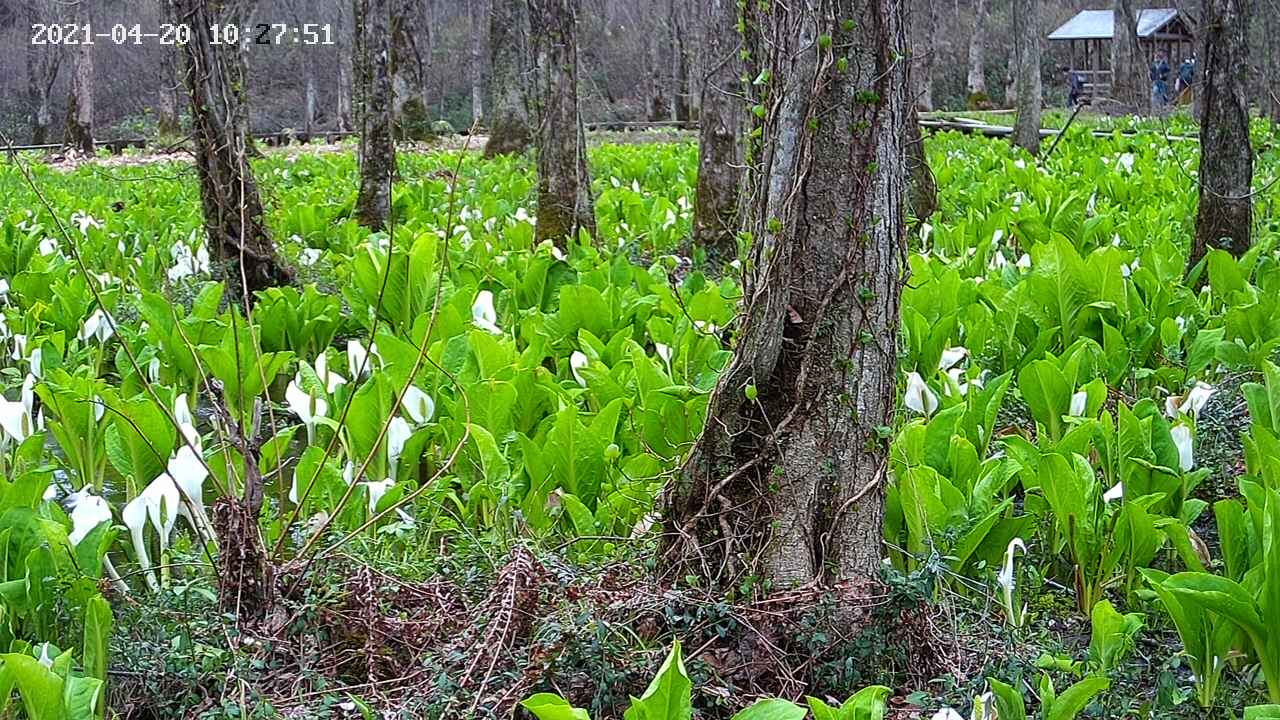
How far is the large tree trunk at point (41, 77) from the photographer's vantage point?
24797 millimetres

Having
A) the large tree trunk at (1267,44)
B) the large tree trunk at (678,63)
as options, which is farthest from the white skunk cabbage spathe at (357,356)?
the large tree trunk at (678,63)

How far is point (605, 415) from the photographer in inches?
150

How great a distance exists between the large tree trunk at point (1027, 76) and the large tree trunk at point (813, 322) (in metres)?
13.1

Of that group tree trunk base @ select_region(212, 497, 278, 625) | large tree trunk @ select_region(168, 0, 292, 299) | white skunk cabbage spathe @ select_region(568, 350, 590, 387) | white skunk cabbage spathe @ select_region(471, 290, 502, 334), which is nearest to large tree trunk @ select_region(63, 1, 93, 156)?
large tree trunk @ select_region(168, 0, 292, 299)

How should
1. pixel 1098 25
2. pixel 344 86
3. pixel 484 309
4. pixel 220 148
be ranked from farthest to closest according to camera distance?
pixel 1098 25 < pixel 344 86 < pixel 220 148 < pixel 484 309

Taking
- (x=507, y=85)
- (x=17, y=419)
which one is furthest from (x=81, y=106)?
(x=17, y=419)

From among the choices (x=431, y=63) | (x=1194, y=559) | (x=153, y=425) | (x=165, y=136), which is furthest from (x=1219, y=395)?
(x=431, y=63)

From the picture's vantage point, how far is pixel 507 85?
17.9 meters

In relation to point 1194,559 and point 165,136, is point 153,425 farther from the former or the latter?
point 165,136

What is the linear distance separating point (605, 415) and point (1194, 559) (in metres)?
1.56

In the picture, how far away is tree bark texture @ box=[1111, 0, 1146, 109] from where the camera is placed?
1633 centimetres

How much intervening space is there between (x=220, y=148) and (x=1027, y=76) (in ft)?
38.1

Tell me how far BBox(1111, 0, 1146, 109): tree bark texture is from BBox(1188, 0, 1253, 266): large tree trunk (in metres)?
3.33

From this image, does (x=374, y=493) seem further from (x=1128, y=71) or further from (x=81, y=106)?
(x=1128, y=71)
